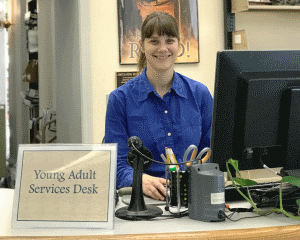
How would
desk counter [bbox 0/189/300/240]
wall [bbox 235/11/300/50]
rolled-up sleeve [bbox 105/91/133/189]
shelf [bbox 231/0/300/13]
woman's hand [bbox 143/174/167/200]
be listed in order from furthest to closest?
wall [bbox 235/11/300/50] → shelf [bbox 231/0/300/13] → rolled-up sleeve [bbox 105/91/133/189] → woman's hand [bbox 143/174/167/200] → desk counter [bbox 0/189/300/240]

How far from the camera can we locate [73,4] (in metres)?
3.08

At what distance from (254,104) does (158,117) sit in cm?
77

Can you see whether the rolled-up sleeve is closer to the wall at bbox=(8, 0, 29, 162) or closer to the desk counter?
the desk counter

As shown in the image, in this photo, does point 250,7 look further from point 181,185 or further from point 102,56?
point 181,185

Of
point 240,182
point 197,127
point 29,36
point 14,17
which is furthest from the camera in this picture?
point 14,17

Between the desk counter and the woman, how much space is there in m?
0.71

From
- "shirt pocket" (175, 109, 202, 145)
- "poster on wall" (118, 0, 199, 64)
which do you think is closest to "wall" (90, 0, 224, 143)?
"poster on wall" (118, 0, 199, 64)

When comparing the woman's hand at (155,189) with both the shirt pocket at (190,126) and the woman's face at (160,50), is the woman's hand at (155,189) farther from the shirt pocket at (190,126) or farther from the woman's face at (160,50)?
the woman's face at (160,50)

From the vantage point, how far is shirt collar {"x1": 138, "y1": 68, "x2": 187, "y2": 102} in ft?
6.21

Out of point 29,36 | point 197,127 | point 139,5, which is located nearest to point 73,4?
point 139,5

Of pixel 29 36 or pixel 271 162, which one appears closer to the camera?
pixel 271 162

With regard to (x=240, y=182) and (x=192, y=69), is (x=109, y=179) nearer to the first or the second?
(x=240, y=182)

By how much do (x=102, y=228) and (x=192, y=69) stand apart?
2.34m

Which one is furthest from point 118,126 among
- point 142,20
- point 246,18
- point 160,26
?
point 246,18
